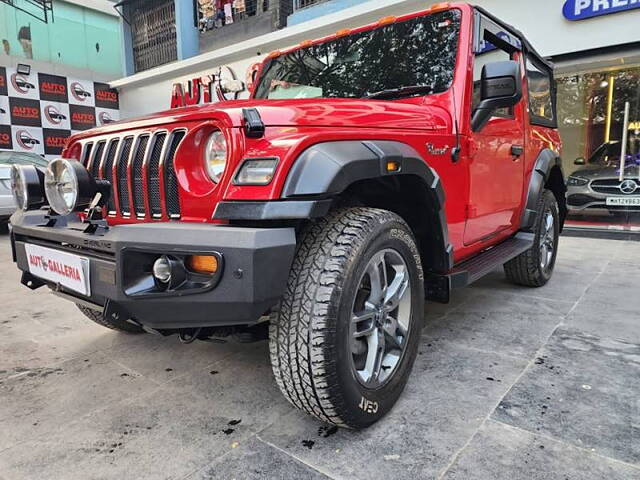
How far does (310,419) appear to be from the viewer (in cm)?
183

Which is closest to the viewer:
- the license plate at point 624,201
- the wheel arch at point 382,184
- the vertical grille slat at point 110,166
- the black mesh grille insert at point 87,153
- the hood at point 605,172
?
the wheel arch at point 382,184

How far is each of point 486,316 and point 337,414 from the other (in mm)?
1856

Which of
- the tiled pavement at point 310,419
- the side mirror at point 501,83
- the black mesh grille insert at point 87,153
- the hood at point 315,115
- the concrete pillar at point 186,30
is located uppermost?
the concrete pillar at point 186,30

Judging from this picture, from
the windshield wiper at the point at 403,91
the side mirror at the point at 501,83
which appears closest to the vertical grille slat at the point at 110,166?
the windshield wiper at the point at 403,91

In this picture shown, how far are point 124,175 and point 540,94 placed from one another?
3.21 metres

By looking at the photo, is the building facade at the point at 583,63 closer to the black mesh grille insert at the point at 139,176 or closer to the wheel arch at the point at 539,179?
the wheel arch at the point at 539,179

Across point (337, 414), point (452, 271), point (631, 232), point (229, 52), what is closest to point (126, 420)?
point (337, 414)

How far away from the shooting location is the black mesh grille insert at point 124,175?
188cm

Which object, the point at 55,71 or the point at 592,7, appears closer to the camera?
the point at 592,7

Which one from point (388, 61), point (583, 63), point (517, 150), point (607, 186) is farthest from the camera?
point (607, 186)

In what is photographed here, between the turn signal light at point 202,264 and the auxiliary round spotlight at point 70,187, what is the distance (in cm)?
50

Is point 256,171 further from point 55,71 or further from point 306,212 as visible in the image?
→ point 55,71

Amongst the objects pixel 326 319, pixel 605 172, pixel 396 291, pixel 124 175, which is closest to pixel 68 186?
pixel 124 175

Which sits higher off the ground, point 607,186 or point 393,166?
point 393,166
